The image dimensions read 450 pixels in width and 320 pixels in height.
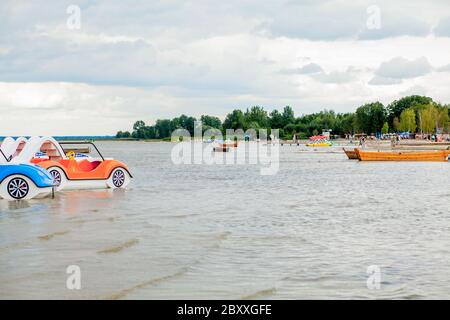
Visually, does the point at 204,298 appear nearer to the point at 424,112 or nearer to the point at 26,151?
the point at 26,151

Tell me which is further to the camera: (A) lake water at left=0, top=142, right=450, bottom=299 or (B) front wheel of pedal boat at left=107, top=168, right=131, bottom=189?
(B) front wheel of pedal boat at left=107, top=168, right=131, bottom=189

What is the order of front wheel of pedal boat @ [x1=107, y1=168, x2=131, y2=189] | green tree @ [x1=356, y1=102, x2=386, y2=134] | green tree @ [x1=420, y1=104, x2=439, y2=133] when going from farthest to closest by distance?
1. green tree @ [x1=356, y1=102, x2=386, y2=134]
2. green tree @ [x1=420, y1=104, x2=439, y2=133]
3. front wheel of pedal boat @ [x1=107, y1=168, x2=131, y2=189]

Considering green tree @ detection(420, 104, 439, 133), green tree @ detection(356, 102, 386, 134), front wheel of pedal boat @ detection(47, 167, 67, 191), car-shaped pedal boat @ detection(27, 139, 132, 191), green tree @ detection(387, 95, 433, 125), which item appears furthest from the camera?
green tree @ detection(356, 102, 386, 134)

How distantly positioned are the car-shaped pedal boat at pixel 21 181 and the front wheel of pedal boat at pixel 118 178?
15.5 feet

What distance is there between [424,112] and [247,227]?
153 m

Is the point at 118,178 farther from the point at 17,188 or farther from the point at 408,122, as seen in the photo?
the point at 408,122

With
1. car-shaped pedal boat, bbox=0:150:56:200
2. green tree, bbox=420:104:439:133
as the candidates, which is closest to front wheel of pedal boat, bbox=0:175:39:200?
car-shaped pedal boat, bbox=0:150:56:200

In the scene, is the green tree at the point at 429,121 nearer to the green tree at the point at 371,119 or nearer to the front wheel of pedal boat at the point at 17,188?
the green tree at the point at 371,119

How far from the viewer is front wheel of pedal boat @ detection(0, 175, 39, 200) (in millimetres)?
20094

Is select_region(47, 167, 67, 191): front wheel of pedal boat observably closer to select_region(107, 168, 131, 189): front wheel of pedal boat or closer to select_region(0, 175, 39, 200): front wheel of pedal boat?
select_region(107, 168, 131, 189): front wheel of pedal boat

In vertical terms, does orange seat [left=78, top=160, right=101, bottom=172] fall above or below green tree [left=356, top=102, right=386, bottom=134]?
below

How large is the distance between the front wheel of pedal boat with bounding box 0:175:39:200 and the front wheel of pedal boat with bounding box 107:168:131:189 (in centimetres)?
488

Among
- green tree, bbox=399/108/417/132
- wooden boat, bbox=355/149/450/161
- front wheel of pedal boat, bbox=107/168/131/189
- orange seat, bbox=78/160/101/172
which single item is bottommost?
wooden boat, bbox=355/149/450/161
